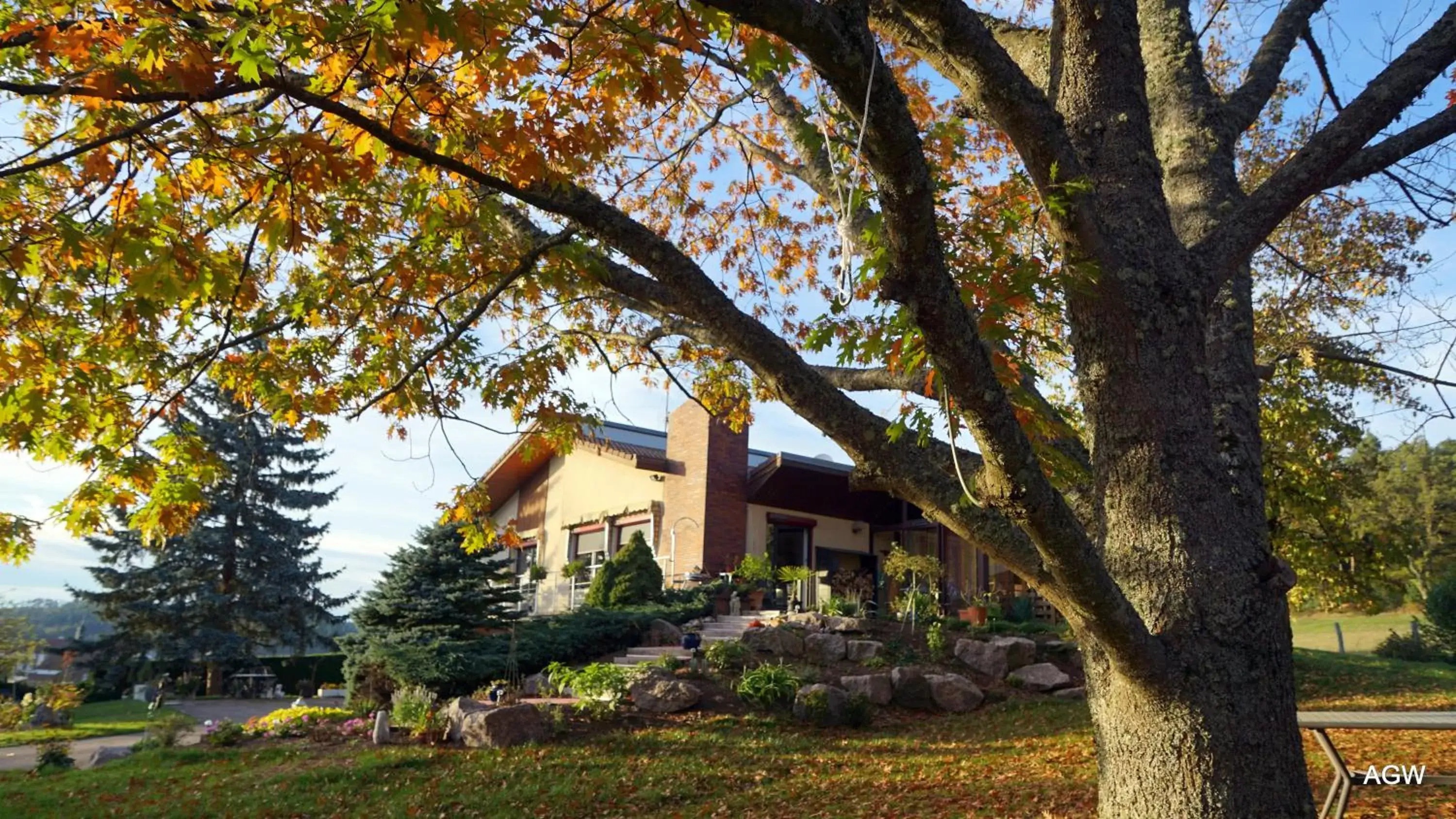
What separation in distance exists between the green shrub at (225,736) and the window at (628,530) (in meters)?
11.5

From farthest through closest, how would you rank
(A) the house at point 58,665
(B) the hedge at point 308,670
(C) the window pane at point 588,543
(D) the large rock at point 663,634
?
(B) the hedge at point 308,670
(C) the window pane at point 588,543
(A) the house at point 58,665
(D) the large rock at point 663,634

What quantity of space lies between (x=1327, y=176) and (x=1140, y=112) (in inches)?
40.6

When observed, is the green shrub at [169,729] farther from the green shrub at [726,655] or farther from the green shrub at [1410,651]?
the green shrub at [1410,651]

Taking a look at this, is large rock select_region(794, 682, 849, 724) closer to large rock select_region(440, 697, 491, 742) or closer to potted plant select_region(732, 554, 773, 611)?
large rock select_region(440, 697, 491, 742)

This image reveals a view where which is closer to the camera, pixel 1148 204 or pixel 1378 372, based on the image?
pixel 1148 204

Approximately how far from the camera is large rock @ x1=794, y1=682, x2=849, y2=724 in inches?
457

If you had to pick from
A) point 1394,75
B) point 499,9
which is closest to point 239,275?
point 499,9

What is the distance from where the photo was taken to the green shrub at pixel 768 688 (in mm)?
11836

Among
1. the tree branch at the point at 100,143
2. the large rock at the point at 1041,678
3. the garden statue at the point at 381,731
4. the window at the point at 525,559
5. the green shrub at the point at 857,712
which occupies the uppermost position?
the tree branch at the point at 100,143

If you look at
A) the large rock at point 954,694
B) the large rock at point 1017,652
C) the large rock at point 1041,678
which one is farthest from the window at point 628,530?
the large rock at point 1041,678

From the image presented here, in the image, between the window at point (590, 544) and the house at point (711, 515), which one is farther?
the window at point (590, 544)

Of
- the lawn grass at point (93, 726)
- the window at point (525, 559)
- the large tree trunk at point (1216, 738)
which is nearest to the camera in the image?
the large tree trunk at point (1216, 738)

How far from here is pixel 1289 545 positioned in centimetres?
1281

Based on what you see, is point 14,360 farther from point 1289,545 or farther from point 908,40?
point 1289,545
